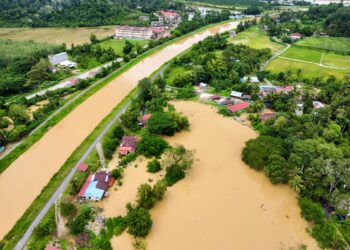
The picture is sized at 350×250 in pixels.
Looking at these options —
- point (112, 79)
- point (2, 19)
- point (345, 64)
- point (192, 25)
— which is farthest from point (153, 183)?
point (2, 19)

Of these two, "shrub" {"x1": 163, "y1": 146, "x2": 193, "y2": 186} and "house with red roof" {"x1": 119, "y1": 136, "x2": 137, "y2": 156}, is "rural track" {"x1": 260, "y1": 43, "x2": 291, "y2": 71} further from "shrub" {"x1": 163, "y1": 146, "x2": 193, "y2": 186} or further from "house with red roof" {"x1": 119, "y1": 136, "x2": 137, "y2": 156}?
"shrub" {"x1": 163, "y1": 146, "x2": 193, "y2": 186}

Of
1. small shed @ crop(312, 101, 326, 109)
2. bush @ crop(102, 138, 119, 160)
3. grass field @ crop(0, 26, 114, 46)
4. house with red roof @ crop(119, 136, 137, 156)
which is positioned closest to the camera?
Answer: bush @ crop(102, 138, 119, 160)

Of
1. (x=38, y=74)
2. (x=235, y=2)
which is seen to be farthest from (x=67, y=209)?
(x=235, y=2)

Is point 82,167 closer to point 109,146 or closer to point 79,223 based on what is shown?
point 109,146

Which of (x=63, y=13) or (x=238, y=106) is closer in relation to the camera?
(x=238, y=106)

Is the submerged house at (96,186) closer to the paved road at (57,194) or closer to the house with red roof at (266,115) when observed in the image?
the paved road at (57,194)

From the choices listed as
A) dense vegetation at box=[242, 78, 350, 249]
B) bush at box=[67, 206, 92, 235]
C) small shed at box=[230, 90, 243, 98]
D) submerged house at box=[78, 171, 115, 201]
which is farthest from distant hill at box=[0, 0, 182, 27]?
bush at box=[67, 206, 92, 235]
